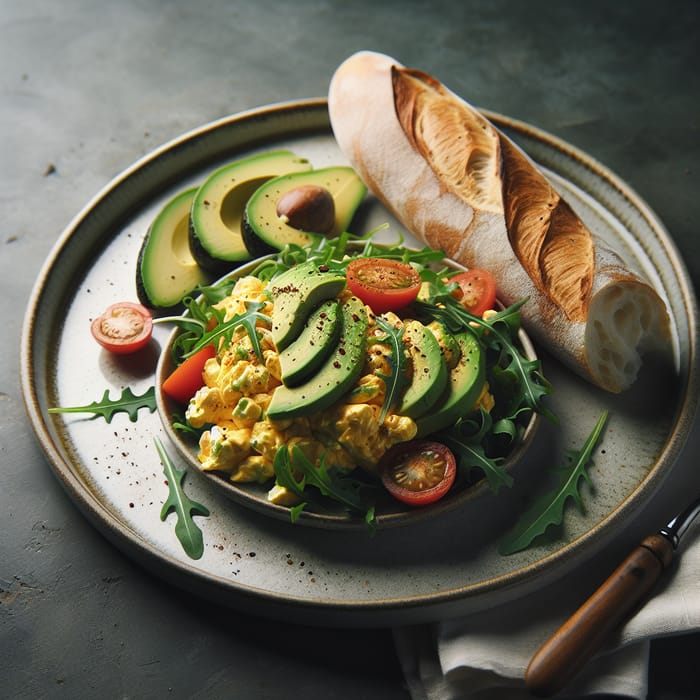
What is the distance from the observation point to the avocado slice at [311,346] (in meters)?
2.25

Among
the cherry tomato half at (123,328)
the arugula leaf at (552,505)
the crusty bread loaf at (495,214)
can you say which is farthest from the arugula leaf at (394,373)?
the cherry tomato half at (123,328)

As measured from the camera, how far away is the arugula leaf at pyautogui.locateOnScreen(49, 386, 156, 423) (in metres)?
2.60

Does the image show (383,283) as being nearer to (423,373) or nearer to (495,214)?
(423,373)

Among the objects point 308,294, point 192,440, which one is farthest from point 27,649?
point 308,294

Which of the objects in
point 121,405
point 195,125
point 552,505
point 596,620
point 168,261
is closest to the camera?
point 596,620

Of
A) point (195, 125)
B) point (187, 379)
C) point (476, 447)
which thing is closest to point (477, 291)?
point (476, 447)

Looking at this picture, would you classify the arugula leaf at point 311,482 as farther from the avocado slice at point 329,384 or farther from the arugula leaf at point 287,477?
the avocado slice at point 329,384

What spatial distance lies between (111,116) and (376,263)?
6.29ft

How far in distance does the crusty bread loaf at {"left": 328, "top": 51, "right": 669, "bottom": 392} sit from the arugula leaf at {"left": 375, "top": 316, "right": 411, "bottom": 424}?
24.7 inches

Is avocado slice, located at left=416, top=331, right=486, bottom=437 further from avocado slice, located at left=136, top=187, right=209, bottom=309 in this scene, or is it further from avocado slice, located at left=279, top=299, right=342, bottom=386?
A: avocado slice, located at left=136, top=187, right=209, bottom=309

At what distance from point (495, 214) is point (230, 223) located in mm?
983

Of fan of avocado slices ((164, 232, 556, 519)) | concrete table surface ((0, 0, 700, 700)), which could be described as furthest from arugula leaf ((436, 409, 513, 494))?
concrete table surface ((0, 0, 700, 700))

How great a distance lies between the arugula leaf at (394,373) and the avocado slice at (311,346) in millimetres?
145

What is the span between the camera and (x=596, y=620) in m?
2.04
